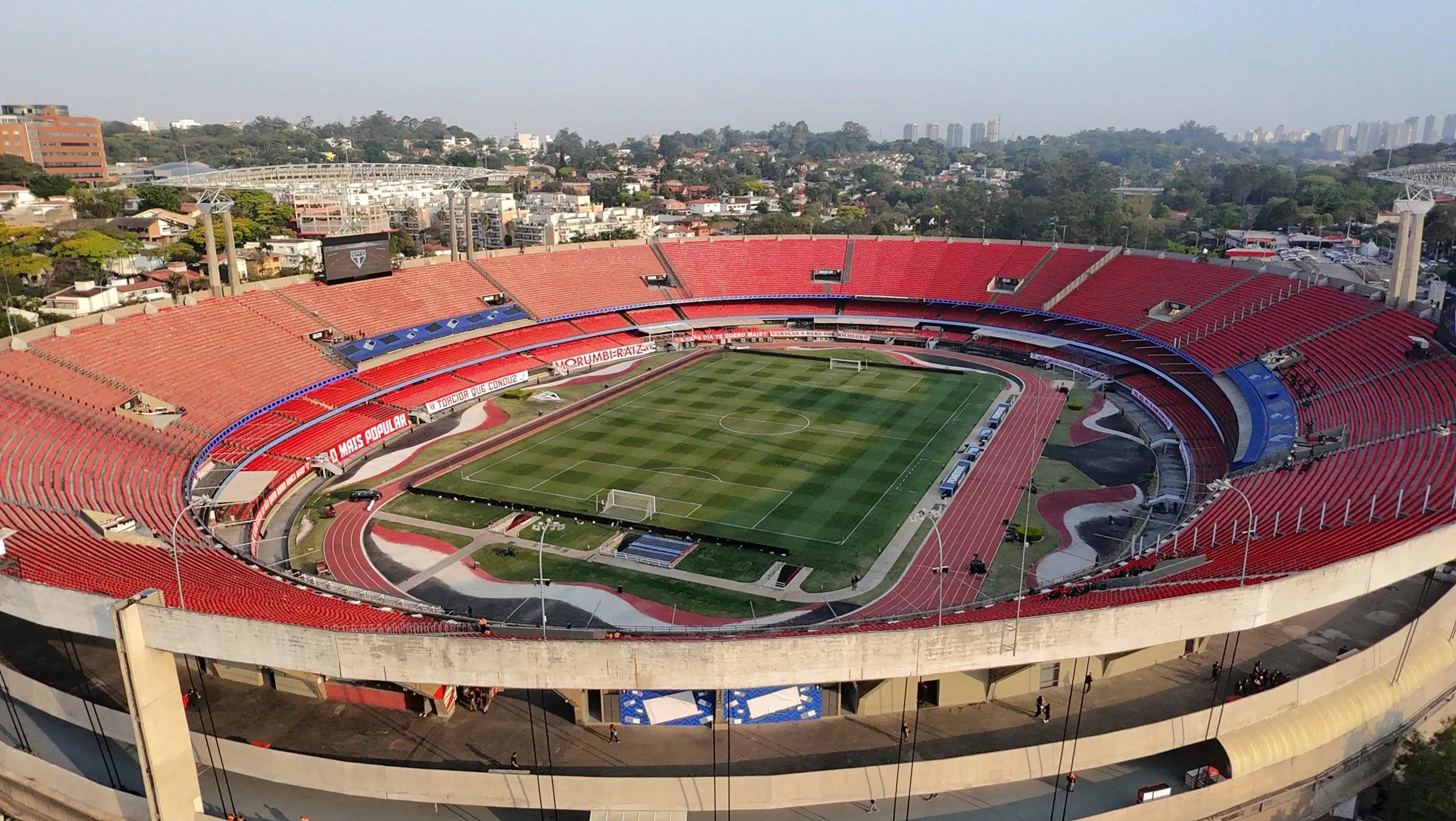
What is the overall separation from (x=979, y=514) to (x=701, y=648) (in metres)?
23.0

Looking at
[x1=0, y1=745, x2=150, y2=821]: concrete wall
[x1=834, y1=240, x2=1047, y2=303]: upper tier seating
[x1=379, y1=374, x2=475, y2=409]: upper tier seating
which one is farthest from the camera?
[x1=834, y1=240, x2=1047, y2=303]: upper tier seating

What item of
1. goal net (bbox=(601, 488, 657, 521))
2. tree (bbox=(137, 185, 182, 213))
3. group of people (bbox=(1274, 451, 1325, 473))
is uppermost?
tree (bbox=(137, 185, 182, 213))

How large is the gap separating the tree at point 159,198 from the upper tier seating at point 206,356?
78.1 metres

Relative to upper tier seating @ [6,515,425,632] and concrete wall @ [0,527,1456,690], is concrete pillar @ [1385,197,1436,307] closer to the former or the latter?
concrete wall @ [0,527,1456,690]

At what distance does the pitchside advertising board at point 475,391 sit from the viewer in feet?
175

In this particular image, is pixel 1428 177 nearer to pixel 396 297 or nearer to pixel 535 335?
pixel 535 335

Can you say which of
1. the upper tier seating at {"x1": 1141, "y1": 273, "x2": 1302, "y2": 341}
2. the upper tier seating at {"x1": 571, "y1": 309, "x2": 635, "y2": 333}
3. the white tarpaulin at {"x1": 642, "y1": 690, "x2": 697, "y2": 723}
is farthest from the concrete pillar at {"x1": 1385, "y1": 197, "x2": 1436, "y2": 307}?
the upper tier seating at {"x1": 571, "y1": 309, "x2": 635, "y2": 333}

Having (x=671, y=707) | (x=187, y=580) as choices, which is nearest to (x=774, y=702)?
(x=671, y=707)

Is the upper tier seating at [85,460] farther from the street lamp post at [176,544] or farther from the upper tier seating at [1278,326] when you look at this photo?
the upper tier seating at [1278,326]

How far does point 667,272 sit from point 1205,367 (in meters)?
40.9

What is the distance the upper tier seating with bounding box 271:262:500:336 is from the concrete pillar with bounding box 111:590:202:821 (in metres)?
39.1

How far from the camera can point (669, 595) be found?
105 ft

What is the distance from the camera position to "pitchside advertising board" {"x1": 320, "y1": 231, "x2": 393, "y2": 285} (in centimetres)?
5866

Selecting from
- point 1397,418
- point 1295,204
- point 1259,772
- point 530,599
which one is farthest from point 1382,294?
point 1295,204
